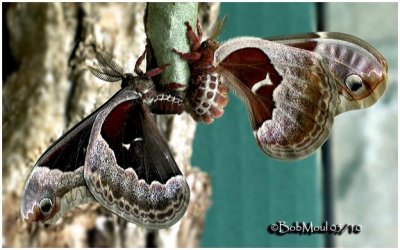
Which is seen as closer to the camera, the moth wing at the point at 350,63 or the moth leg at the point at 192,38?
the moth leg at the point at 192,38

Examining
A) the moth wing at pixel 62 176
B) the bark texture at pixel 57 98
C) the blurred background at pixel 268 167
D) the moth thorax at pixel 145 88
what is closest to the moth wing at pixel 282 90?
the moth thorax at pixel 145 88

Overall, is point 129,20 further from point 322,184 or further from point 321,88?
point 322,184

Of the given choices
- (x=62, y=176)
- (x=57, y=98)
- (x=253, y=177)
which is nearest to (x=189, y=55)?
(x=62, y=176)

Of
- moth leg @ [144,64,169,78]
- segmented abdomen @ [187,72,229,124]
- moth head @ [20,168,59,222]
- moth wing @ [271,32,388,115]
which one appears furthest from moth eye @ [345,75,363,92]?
moth head @ [20,168,59,222]

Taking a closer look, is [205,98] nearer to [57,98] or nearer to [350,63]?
[350,63]

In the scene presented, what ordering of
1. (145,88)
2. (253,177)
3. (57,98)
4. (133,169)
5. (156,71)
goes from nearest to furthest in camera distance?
(156,71)
(145,88)
(133,169)
(57,98)
(253,177)

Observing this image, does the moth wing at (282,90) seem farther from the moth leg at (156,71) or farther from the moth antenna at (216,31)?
the moth leg at (156,71)

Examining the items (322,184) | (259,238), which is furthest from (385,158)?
(259,238)
